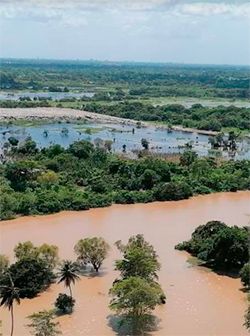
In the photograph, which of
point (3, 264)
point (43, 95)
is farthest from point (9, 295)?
point (43, 95)

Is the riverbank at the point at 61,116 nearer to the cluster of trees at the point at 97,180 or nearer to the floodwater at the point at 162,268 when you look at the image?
the cluster of trees at the point at 97,180

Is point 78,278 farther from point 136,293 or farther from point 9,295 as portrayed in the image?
point 9,295

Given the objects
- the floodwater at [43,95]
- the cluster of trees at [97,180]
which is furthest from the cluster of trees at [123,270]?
the floodwater at [43,95]

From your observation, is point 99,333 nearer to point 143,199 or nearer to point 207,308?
point 207,308

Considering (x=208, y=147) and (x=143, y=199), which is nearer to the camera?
(x=143, y=199)

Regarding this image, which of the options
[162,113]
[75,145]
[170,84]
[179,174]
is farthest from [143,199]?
[170,84]

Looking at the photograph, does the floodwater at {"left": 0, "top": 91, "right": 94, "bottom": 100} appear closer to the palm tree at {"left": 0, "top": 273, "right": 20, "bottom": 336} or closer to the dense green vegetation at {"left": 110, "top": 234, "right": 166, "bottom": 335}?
the dense green vegetation at {"left": 110, "top": 234, "right": 166, "bottom": 335}
